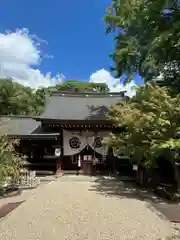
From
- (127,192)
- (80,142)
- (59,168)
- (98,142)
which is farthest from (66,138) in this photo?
(127,192)

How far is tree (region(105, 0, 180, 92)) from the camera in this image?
10.9 m

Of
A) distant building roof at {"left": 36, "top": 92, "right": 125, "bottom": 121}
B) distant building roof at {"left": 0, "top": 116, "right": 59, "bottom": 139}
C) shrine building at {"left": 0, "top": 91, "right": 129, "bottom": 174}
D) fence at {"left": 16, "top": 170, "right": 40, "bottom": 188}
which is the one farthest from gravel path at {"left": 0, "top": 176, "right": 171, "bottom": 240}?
distant building roof at {"left": 36, "top": 92, "right": 125, "bottom": 121}

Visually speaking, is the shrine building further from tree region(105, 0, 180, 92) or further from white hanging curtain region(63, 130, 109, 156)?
tree region(105, 0, 180, 92)

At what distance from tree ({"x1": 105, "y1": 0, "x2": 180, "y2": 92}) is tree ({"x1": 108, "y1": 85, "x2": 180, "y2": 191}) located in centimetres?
245

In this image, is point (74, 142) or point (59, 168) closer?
point (59, 168)

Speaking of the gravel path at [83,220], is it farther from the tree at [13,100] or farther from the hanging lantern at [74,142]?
the tree at [13,100]

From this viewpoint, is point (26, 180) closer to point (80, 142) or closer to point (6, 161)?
point (6, 161)

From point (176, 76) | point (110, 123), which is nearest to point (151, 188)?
point (110, 123)

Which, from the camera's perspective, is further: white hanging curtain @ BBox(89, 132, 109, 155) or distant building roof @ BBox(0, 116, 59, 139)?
distant building roof @ BBox(0, 116, 59, 139)

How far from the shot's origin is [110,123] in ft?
52.3

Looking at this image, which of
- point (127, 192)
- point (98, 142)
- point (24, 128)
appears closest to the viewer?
point (127, 192)

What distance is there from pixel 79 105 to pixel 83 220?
44.9ft

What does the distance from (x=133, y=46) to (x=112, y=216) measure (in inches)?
416

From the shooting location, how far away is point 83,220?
6.88 metres
